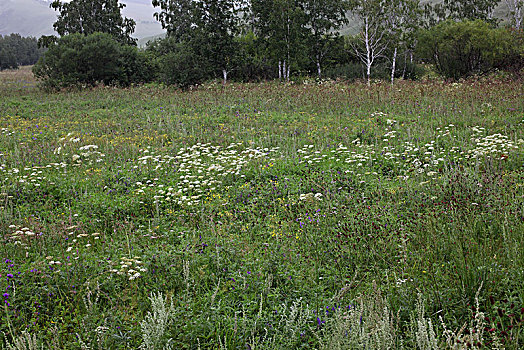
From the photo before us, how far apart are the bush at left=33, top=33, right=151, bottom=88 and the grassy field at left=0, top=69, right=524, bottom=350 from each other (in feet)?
40.9

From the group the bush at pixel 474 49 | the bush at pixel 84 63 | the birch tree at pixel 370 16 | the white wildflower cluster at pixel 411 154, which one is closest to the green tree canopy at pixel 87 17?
the bush at pixel 84 63

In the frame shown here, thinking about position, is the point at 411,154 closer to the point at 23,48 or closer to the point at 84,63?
the point at 84,63

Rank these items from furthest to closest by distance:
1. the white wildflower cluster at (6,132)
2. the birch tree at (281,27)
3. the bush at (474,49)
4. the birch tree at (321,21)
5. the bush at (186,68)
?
the birch tree at (321,21) < the birch tree at (281,27) < the bush at (474,49) < the bush at (186,68) < the white wildflower cluster at (6,132)

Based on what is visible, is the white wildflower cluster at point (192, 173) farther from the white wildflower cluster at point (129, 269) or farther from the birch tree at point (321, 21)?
the birch tree at point (321, 21)

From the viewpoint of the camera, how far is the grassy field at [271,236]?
9.59 ft

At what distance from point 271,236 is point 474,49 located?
22.2m

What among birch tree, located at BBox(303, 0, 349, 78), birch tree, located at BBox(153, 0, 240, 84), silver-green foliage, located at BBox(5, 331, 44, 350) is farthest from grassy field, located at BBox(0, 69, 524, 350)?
birch tree, located at BBox(303, 0, 349, 78)

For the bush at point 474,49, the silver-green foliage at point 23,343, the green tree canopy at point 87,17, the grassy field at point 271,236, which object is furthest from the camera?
the green tree canopy at point 87,17

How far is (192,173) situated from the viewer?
7016mm

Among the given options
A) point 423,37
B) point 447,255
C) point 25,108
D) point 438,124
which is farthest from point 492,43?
point 25,108

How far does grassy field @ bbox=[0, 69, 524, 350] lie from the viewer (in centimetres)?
292

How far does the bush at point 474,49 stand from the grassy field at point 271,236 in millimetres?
12575

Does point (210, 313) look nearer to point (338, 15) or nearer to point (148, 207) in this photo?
point (148, 207)

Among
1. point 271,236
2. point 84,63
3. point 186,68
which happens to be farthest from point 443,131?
point 84,63
